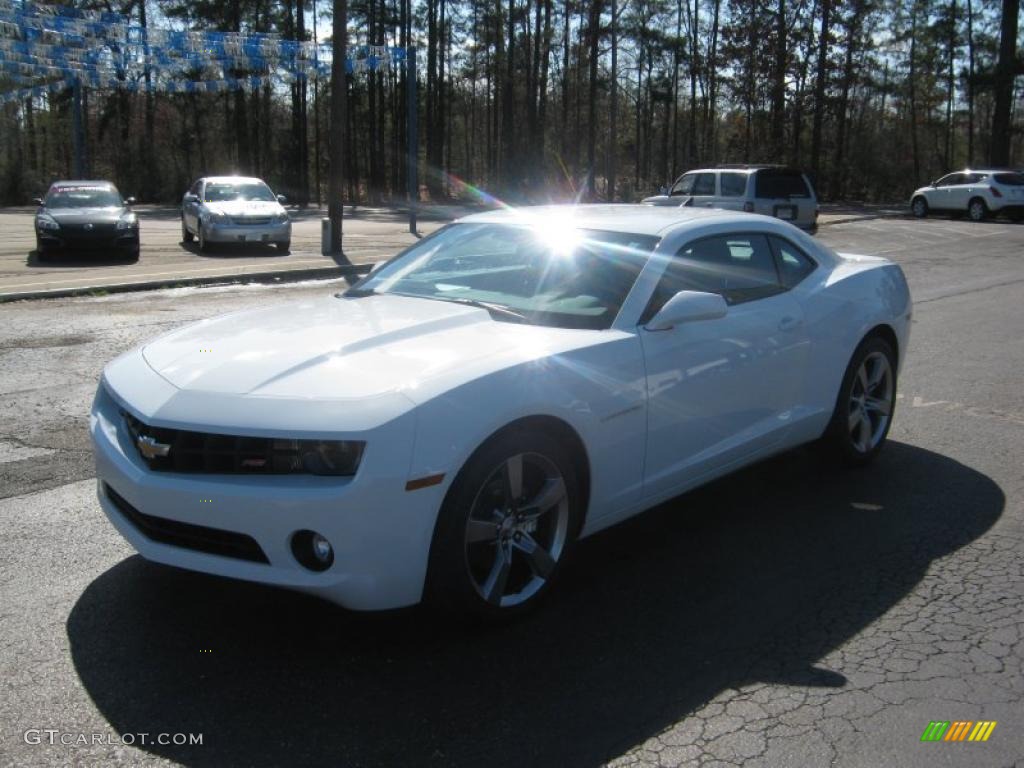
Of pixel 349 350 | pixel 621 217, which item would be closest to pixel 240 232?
pixel 621 217

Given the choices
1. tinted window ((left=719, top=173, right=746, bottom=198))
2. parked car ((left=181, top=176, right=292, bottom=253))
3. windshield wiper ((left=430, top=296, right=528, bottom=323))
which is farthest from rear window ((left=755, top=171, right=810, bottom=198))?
windshield wiper ((left=430, top=296, right=528, bottom=323))

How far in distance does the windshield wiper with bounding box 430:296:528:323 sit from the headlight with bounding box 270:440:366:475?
1.20 metres

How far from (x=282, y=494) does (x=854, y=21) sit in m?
52.4

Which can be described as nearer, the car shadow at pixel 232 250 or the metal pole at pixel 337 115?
the metal pole at pixel 337 115

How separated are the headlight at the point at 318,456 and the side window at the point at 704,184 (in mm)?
17790

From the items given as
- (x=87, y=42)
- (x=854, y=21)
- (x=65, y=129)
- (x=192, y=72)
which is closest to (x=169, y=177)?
(x=192, y=72)

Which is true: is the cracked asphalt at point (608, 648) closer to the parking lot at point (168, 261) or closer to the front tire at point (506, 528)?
the front tire at point (506, 528)

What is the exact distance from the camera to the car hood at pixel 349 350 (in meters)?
3.22

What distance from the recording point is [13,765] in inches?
101

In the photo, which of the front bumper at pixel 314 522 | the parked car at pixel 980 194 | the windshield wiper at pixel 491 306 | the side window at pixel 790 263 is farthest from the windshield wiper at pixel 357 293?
the parked car at pixel 980 194

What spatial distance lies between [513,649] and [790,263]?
2808 millimetres

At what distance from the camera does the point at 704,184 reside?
65.6 feet

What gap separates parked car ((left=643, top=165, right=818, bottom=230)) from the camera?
19062 millimetres

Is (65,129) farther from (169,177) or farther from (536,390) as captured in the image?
(536,390)
